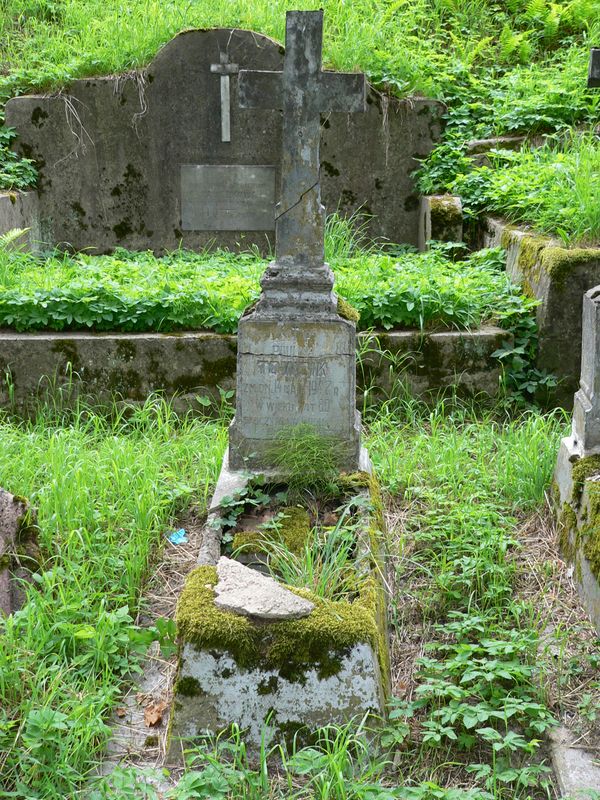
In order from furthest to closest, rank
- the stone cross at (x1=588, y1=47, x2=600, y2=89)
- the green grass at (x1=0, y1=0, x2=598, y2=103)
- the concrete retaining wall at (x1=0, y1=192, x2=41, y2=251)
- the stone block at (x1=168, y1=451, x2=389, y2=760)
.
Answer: the green grass at (x1=0, y1=0, x2=598, y2=103) → the concrete retaining wall at (x1=0, y1=192, x2=41, y2=251) → the stone cross at (x1=588, y1=47, x2=600, y2=89) → the stone block at (x1=168, y1=451, x2=389, y2=760)

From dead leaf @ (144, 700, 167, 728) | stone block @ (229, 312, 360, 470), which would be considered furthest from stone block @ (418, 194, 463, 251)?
dead leaf @ (144, 700, 167, 728)

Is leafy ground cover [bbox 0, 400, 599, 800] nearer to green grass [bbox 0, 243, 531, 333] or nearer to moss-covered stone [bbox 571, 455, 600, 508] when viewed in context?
moss-covered stone [bbox 571, 455, 600, 508]

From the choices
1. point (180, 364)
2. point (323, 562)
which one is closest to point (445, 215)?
point (180, 364)

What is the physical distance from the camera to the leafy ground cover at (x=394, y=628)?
8.73 ft

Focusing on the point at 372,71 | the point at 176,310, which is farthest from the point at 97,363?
the point at 372,71

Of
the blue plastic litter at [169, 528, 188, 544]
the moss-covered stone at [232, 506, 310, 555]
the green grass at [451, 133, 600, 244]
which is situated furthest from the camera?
the green grass at [451, 133, 600, 244]

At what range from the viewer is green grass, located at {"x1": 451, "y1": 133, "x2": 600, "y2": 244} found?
6.18 metres

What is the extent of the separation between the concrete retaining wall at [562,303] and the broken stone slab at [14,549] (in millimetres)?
3666

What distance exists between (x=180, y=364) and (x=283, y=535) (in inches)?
96.8

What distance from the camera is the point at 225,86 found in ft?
28.3

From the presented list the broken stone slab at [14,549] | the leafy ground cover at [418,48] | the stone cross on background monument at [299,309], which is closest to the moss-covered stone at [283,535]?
the stone cross on background monument at [299,309]

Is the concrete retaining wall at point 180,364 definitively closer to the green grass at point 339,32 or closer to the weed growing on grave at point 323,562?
the weed growing on grave at point 323,562

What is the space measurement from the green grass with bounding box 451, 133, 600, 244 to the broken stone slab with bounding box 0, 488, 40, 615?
14.0 feet

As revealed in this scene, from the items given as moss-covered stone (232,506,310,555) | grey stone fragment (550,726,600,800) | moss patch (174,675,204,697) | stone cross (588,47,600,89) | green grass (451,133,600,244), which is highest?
stone cross (588,47,600,89)
